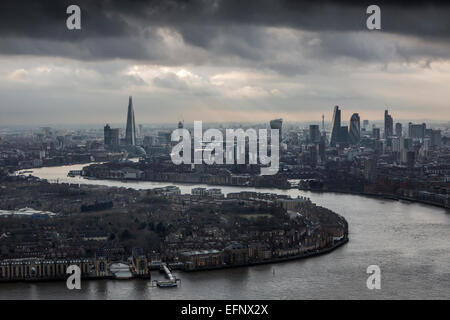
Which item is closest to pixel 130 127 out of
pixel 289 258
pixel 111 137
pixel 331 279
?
pixel 111 137

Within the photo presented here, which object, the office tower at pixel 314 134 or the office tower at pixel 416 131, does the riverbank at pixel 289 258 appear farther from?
the office tower at pixel 416 131

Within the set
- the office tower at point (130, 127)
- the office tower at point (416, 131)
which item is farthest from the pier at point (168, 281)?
the office tower at point (416, 131)

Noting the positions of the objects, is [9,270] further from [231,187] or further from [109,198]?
[231,187]

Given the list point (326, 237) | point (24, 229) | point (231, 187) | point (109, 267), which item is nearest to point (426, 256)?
point (326, 237)

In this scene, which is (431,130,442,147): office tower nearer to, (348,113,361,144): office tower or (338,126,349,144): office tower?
(348,113,361,144): office tower

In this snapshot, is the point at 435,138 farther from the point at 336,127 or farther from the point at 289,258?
the point at 289,258

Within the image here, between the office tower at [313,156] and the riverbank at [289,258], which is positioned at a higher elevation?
the office tower at [313,156]

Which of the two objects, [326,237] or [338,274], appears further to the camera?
[326,237]

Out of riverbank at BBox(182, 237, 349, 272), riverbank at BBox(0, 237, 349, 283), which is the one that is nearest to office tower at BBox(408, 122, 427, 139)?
riverbank at BBox(0, 237, 349, 283)
